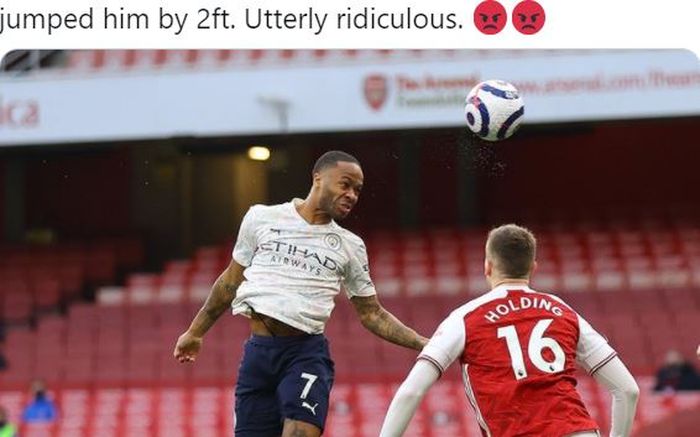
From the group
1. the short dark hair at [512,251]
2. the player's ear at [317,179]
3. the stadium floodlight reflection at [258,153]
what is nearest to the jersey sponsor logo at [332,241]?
the player's ear at [317,179]

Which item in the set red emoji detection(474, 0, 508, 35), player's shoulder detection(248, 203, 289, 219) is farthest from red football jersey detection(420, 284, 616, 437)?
red emoji detection(474, 0, 508, 35)

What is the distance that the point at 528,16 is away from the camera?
8766 mm

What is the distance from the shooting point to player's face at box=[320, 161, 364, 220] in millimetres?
6371

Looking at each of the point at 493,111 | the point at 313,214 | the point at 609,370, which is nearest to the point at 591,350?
the point at 609,370

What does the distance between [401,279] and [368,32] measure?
9549 mm

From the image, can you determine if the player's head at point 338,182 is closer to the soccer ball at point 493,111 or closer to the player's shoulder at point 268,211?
the player's shoulder at point 268,211

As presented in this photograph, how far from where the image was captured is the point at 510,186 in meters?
22.0

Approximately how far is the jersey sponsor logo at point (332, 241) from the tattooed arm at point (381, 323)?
0.86 ft

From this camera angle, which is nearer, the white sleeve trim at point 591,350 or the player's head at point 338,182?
the white sleeve trim at point 591,350

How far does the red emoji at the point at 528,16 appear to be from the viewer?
8627mm

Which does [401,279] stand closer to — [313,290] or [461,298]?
[461,298]

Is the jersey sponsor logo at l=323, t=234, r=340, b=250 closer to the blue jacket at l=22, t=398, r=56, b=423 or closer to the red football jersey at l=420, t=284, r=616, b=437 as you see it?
the red football jersey at l=420, t=284, r=616, b=437

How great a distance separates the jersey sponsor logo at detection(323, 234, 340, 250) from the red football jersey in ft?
4.18

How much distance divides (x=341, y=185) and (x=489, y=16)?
8.32 feet
